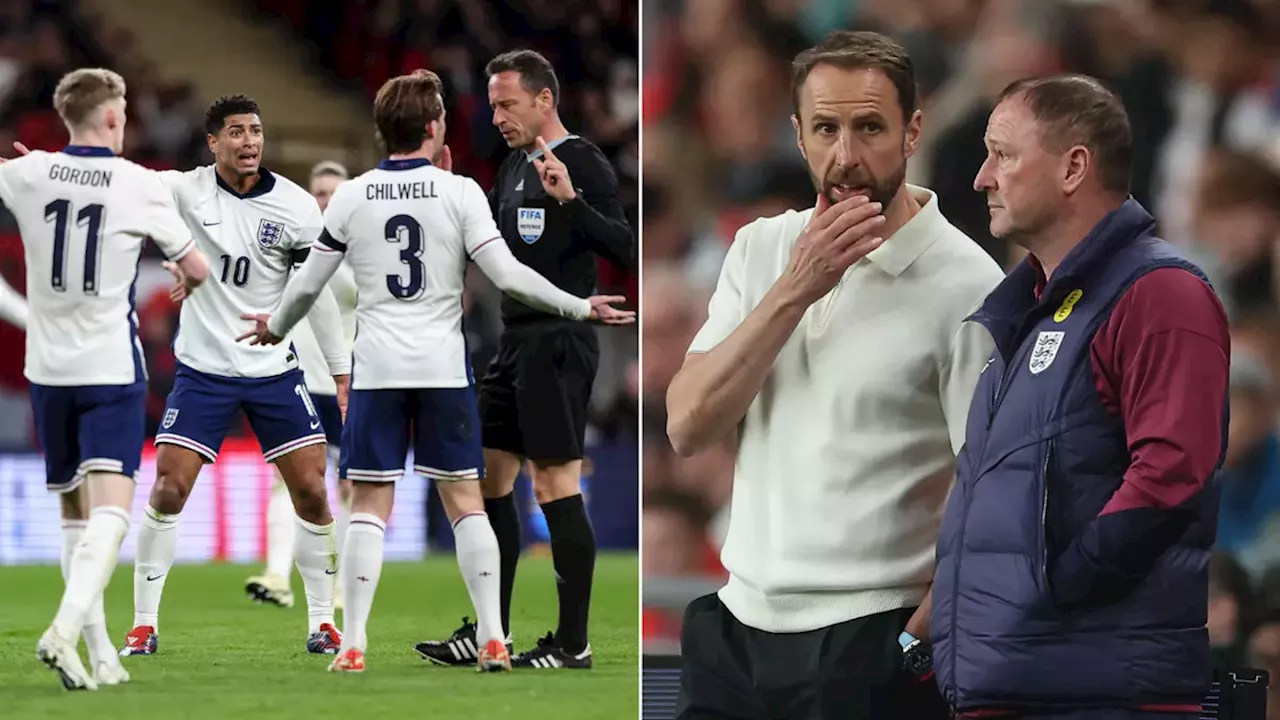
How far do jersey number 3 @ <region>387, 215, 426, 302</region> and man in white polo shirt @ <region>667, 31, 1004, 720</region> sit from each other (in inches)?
75.1

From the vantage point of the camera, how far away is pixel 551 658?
179 inches

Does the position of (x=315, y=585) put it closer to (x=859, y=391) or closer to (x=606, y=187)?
(x=606, y=187)

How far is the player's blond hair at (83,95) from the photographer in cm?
418

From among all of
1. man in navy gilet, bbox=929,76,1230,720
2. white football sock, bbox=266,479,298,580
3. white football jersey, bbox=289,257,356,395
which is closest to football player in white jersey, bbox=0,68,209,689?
white football jersey, bbox=289,257,356,395

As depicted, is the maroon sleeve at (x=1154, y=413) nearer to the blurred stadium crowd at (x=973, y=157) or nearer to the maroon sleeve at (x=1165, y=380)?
Answer: the maroon sleeve at (x=1165, y=380)

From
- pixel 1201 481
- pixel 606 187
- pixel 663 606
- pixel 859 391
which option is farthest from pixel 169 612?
pixel 1201 481

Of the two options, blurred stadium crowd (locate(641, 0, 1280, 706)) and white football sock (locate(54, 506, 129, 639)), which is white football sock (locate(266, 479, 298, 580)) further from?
blurred stadium crowd (locate(641, 0, 1280, 706))

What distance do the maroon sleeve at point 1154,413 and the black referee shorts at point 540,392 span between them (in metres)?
2.31

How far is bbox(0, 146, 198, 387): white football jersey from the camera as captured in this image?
4238 mm

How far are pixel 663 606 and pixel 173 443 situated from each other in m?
2.02

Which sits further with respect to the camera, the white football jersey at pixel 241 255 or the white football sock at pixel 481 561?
the white football jersey at pixel 241 255

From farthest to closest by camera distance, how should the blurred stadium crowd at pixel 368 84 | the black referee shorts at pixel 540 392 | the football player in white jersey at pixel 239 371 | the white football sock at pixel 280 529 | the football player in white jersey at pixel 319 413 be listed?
1. the blurred stadium crowd at pixel 368 84
2. the white football sock at pixel 280 529
3. the football player in white jersey at pixel 319 413
4. the football player in white jersey at pixel 239 371
5. the black referee shorts at pixel 540 392

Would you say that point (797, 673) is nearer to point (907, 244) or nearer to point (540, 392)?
point (907, 244)

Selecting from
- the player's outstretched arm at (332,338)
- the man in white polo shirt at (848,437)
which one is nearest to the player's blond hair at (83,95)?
the player's outstretched arm at (332,338)
